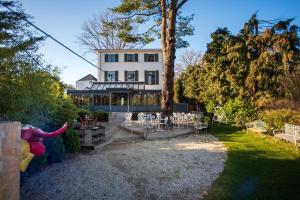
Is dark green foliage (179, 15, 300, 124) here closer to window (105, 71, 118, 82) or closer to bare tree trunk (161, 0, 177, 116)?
bare tree trunk (161, 0, 177, 116)

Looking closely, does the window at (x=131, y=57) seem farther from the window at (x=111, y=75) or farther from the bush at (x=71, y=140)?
the bush at (x=71, y=140)

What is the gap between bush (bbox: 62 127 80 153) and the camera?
8.77 m

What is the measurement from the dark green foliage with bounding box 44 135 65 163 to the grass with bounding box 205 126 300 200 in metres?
4.61

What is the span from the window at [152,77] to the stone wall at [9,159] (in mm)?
33990

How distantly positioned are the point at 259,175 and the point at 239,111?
12876 mm

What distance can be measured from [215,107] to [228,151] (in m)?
13.8

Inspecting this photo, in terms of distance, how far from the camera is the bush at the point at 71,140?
345 inches

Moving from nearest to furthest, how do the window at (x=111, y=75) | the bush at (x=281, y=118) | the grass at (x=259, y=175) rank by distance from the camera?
1. the grass at (x=259, y=175)
2. the bush at (x=281, y=118)
3. the window at (x=111, y=75)

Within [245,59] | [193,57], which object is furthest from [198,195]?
[193,57]

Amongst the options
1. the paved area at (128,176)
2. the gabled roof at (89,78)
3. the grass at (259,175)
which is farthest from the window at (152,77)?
the paved area at (128,176)

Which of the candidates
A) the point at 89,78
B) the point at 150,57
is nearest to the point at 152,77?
the point at 150,57

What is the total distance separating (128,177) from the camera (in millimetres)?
6305

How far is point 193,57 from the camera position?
46.5 meters

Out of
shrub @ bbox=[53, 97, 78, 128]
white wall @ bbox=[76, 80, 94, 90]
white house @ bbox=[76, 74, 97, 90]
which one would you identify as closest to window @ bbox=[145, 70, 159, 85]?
white house @ bbox=[76, 74, 97, 90]
